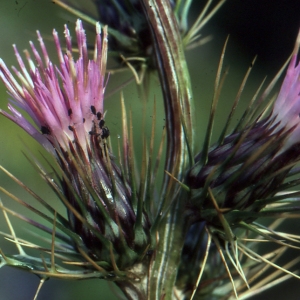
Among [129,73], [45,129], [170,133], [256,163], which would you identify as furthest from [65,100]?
[129,73]

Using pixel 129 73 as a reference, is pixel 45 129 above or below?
below

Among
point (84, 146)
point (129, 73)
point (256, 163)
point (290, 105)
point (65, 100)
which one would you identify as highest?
point (129, 73)

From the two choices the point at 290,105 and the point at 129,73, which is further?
the point at 129,73

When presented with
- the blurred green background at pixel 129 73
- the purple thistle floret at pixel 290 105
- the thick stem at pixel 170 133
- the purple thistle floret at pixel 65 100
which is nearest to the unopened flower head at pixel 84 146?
the purple thistle floret at pixel 65 100

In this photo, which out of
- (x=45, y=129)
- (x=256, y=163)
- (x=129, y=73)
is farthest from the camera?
(x=129, y=73)

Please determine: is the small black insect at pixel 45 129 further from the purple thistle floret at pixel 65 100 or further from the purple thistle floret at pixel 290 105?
the purple thistle floret at pixel 290 105

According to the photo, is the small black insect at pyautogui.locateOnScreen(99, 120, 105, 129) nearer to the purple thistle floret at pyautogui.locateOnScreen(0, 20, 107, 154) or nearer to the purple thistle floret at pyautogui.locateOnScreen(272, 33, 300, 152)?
the purple thistle floret at pyautogui.locateOnScreen(0, 20, 107, 154)

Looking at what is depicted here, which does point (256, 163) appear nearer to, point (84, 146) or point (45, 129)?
point (84, 146)
